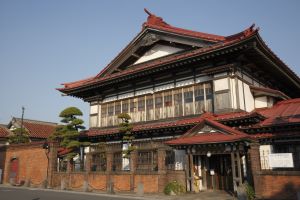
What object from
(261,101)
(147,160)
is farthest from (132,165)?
(261,101)

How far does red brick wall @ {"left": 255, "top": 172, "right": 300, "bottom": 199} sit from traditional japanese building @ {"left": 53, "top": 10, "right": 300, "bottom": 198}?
0.14 ft

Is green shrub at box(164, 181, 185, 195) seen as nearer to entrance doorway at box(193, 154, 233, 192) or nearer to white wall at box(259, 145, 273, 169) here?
entrance doorway at box(193, 154, 233, 192)

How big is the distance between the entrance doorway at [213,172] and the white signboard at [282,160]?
304 centimetres

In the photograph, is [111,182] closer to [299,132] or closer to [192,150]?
[192,150]

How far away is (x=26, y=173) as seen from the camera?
26031mm

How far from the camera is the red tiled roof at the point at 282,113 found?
14773mm

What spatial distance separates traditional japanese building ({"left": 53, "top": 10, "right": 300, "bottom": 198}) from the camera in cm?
1459

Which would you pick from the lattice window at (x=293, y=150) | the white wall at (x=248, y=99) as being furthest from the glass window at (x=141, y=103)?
the lattice window at (x=293, y=150)

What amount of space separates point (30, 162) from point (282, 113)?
2117cm

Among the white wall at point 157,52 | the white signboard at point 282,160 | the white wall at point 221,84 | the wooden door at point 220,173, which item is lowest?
the wooden door at point 220,173

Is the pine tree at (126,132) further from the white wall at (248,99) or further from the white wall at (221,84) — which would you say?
the white wall at (248,99)

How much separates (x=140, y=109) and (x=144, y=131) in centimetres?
245

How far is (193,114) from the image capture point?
60.5 ft

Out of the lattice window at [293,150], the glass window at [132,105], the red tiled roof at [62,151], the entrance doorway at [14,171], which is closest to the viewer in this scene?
the lattice window at [293,150]
